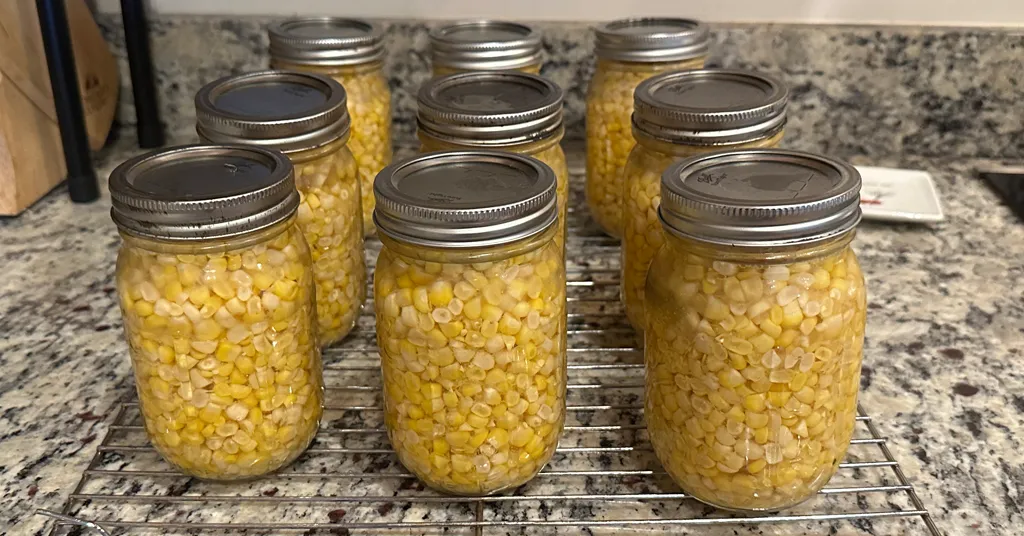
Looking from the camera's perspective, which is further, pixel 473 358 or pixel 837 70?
pixel 837 70

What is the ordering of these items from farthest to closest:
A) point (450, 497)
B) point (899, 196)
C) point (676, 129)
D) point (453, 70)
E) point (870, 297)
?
point (899, 196) → point (453, 70) → point (870, 297) → point (676, 129) → point (450, 497)

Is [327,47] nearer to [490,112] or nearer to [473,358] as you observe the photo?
[490,112]

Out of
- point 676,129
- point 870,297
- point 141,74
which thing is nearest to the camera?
point 676,129

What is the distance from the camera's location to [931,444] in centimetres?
83

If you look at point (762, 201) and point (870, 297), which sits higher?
point (762, 201)

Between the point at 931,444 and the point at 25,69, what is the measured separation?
49.9 inches

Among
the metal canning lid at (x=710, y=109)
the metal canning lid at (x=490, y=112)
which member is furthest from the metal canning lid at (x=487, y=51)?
the metal canning lid at (x=710, y=109)

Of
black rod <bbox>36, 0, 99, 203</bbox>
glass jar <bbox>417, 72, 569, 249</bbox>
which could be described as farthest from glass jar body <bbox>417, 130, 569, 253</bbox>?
black rod <bbox>36, 0, 99, 203</bbox>

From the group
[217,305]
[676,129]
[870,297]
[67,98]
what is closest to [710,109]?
[676,129]

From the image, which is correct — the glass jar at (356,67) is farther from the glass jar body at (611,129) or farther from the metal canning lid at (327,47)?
the glass jar body at (611,129)

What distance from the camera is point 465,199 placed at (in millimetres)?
722

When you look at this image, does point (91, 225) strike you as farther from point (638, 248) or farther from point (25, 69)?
point (638, 248)

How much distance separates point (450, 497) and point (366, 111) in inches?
23.6

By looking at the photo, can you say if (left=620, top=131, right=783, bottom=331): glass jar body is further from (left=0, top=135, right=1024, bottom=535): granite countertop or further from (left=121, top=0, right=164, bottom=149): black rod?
(left=121, top=0, right=164, bottom=149): black rod
